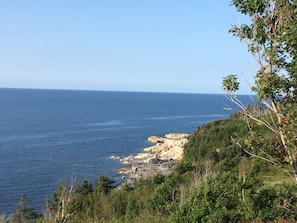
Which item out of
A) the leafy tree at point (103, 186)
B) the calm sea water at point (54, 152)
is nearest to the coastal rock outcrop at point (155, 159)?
the calm sea water at point (54, 152)

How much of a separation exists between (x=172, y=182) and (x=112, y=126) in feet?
230

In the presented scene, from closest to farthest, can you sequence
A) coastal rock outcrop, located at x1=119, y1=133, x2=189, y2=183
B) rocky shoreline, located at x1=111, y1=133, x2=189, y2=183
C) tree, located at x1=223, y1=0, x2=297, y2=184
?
tree, located at x1=223, y1=0, x2=297, y2=184 → rocky shoreline, located at x1=111, y1=133, x2=189, y2=183 → coastal rock outcrop, located at x1=119, y1=133, x2=189, y2=183

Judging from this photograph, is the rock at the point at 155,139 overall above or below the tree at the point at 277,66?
below

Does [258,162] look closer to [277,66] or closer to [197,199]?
[197,199]

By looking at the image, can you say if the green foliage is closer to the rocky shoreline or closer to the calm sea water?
the calm sea water

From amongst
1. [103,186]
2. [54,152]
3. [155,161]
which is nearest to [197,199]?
[103,186]

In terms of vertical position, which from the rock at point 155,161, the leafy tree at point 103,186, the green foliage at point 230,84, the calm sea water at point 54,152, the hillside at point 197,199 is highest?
the green foliage at point 230,84

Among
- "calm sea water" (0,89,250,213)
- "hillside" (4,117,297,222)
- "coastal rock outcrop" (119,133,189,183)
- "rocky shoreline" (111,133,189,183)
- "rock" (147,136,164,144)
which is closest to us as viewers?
"hillside" (4,117,297,222)

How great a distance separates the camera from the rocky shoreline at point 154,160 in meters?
51.4

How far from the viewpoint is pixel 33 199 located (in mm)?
37219

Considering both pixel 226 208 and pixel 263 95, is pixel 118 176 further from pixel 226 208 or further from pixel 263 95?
pixel 263 95

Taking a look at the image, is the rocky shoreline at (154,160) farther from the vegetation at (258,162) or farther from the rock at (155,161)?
the vegetation at (258,162)

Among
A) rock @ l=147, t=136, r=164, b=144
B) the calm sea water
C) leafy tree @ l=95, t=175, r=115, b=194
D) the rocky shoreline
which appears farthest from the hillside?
rock @ l=147, t=136, r=164, b=144

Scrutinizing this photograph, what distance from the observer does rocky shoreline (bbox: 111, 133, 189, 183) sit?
51406 mm
